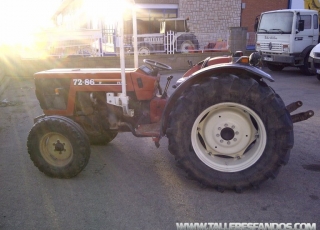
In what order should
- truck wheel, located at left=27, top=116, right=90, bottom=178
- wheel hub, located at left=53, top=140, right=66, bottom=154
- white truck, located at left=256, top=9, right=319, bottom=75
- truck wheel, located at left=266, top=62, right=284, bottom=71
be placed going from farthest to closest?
1. truck wheel, located at left=266, top=62, right=284, bottom=71
2. white truck, located at left=256, top=9, right=319, bottom=75
3. wheel hub, located at left=53, top=140, right=66, bottom=154
4. truck wheel, located at left=27, top=116, right=90, bottom=178

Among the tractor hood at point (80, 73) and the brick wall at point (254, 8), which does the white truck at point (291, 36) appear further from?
the tractor hood at point (80, 73)

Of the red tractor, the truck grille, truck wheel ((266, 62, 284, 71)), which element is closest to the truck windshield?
the truck grille

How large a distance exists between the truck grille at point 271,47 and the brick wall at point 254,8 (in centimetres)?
925

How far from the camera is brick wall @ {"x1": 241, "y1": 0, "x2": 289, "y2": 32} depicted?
21.5m

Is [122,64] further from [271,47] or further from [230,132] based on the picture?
[271,47]

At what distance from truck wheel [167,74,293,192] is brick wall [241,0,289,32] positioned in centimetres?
1971

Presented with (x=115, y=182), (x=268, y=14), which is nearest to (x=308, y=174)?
(x=115, y=182)

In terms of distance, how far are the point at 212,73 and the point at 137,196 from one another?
5.02 ft

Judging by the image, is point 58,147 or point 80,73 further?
point 80,73

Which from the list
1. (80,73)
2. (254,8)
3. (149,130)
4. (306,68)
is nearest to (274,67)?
(306,68)

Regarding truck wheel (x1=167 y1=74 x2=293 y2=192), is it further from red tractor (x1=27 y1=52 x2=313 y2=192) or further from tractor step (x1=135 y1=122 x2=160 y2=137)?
tractor step (x1=135 y1=122 x2=160 y2=137)

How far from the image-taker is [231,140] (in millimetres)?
3529

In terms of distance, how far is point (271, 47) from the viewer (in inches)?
500

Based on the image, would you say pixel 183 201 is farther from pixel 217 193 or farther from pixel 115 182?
pixel 115 182
